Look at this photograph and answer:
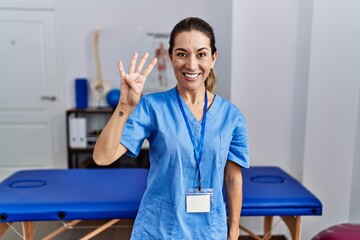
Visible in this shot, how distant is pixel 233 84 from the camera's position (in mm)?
2242

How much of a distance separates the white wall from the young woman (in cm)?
111

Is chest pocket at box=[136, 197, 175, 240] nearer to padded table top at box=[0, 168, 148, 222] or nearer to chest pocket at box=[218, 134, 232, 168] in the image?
chest pocket at box=[218, 134, 232, 168]

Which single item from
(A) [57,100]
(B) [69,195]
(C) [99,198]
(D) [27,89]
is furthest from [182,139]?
(D) [27,89]

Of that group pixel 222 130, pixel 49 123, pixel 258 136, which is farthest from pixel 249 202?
pixel 49 123

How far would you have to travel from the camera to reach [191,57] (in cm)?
96

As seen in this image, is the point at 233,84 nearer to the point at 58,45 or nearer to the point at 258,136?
the point at 258,136

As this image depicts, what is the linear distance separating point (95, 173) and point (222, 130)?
1.21 metres

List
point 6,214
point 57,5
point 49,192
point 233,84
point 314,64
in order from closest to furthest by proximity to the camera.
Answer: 1. point 6,214
2. point 49,192
3. point 314,64
4. point 233,84
5. point 57,5

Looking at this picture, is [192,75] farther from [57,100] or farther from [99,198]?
[57,100]

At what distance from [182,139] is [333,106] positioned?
1.38m

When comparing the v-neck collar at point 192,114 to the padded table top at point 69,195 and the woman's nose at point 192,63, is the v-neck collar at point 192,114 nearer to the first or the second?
the woman's nose at point 192,63

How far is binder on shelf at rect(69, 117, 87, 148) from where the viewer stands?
3257mm

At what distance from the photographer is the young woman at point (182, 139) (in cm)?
96

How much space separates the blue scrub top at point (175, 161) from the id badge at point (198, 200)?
0.02 metres
